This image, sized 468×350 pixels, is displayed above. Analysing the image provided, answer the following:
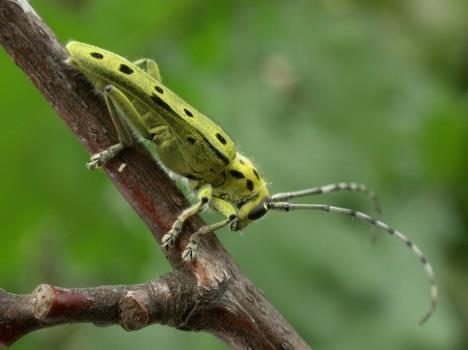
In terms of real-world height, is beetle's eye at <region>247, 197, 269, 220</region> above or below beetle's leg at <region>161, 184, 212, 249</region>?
above

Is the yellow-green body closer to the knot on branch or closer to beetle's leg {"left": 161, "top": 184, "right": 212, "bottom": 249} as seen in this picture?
beetle's leg {"left": 161, "top": 184, "right": 212, "bottom": 249}

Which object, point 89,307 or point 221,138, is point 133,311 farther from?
point 221,138

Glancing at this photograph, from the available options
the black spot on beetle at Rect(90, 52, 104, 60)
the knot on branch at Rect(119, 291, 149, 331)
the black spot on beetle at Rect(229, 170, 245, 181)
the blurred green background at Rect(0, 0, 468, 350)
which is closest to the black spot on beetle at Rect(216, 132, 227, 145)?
the black spot on beetle at Rect(229, 170, 245, 181)

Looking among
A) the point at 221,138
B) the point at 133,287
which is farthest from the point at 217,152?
the point at 133,287

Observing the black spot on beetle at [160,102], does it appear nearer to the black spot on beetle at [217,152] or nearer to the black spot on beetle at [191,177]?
the black spot on beetle at [217,152]

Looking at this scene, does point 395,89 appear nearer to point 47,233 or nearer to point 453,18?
point 453,18

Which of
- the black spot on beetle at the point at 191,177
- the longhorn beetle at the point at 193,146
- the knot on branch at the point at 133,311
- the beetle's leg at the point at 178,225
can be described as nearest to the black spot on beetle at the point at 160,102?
the longhorn beetle at the point at 193,146

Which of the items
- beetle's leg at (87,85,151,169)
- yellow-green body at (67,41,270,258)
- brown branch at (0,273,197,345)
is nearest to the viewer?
brown branch at (0,273,197,345)

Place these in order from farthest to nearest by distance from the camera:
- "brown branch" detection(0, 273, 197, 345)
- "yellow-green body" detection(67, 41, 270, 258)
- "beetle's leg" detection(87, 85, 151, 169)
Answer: "yellow-green body" detection(67, 41, 270, 258) < "beetle's leg" detection(87, 85, 151, 169) < "brown branch" detection(0, 273, 197, 345)
